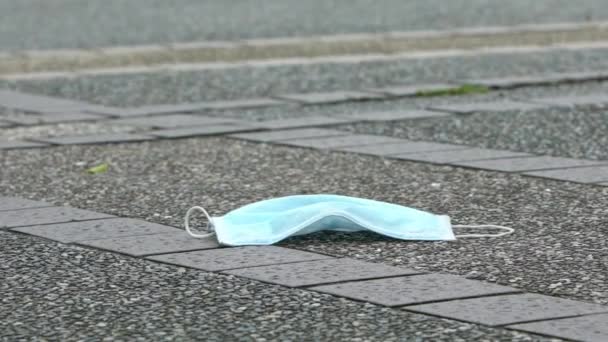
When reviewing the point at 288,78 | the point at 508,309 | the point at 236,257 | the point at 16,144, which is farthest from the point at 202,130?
the point at 508,309

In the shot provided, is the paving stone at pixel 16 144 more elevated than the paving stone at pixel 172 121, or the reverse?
the paving stone at pixel 172 121

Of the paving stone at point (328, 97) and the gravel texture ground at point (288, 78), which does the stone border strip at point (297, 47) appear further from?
the paving stone at point (328, 97)

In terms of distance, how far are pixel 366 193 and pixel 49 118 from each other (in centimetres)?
281

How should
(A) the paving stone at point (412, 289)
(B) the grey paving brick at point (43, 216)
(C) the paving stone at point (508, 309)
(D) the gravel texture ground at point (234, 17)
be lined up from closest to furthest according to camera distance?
(C) the paving stone at point (508, 309), (A) the paving stone at point (412, 289), (B) the grey paving brick at point (43, 216), (D) the gravel texture ground at point (234, 17)

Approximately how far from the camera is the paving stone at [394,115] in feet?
25.0

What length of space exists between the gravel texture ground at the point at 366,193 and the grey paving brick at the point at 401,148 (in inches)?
6.2

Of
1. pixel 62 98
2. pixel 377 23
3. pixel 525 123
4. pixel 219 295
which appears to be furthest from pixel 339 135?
pixel 377 23

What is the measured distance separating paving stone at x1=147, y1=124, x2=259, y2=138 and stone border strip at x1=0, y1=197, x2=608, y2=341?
2043 mm

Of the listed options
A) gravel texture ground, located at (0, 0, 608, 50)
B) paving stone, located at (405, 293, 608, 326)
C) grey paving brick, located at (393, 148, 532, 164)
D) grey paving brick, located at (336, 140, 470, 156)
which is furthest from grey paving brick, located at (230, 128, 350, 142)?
gravel texture ground, located at (0, 0, 608, 50)

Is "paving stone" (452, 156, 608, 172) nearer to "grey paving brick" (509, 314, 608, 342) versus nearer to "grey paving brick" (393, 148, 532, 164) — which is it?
"grey paving brick" (393, 148, 532, 164)

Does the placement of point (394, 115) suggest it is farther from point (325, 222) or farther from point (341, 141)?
point (325, 222)

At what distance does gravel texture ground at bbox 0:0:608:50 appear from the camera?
490 inches

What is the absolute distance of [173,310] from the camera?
3.75 m

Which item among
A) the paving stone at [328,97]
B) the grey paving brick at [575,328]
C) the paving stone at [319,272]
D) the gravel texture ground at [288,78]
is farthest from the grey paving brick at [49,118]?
the grey paving brick at [575,328]
